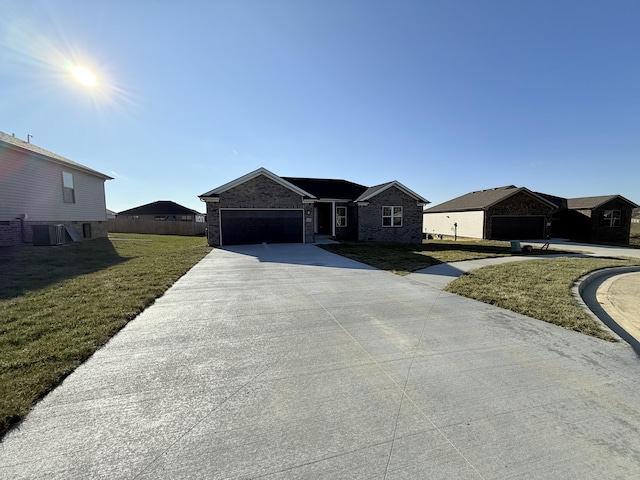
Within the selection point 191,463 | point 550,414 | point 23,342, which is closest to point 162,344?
point 23,342

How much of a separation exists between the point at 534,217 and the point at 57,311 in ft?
101

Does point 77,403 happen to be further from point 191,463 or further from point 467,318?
point 467,318

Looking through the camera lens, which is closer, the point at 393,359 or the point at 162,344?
the point at 393,359

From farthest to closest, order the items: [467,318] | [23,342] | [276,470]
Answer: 1. [467,318]
2. [23,342]
3. [276,470]

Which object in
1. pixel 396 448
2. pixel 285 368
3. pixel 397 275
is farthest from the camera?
pixel 397 275

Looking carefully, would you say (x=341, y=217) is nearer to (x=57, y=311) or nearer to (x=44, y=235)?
(x=44, y=235)

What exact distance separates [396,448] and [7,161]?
18.4 m

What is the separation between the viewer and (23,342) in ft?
12.2

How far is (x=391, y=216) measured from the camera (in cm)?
2000

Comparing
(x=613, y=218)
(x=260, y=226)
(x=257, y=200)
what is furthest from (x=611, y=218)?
(x=257, y=200)

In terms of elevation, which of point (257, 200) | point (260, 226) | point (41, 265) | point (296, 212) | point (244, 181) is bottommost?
point (41, 265)

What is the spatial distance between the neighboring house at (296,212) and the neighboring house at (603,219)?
58.9 ft

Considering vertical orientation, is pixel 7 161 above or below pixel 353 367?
above

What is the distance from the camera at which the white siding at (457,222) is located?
24.9 m
